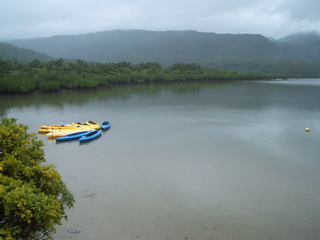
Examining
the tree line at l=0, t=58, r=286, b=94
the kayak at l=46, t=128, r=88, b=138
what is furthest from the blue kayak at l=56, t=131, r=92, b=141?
the tree line at l=0, t=58, r=286, b=94

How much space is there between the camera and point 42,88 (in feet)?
143

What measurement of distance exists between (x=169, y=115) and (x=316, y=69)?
354 feet

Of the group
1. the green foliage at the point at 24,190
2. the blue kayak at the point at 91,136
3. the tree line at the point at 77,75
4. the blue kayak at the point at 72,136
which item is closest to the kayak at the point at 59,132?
the blue kayak at the point at 72,136

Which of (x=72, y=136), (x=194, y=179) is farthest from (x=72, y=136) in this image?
(x=194, y=179)

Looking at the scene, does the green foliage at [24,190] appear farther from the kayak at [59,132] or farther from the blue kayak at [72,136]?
the kayak at [59,132]

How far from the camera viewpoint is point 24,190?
4.75 metres

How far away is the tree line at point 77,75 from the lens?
42003 mm

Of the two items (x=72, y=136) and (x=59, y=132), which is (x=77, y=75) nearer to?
(x=59, y=132)

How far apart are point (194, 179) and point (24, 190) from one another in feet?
26.9

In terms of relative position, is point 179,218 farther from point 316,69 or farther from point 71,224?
point 316,69

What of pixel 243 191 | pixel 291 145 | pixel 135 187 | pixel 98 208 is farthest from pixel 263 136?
pixel 98 208

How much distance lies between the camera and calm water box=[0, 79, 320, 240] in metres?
8.51

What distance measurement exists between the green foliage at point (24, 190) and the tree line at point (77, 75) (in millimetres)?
36020

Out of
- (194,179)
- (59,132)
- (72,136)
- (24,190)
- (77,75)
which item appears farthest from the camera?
(77,75)
